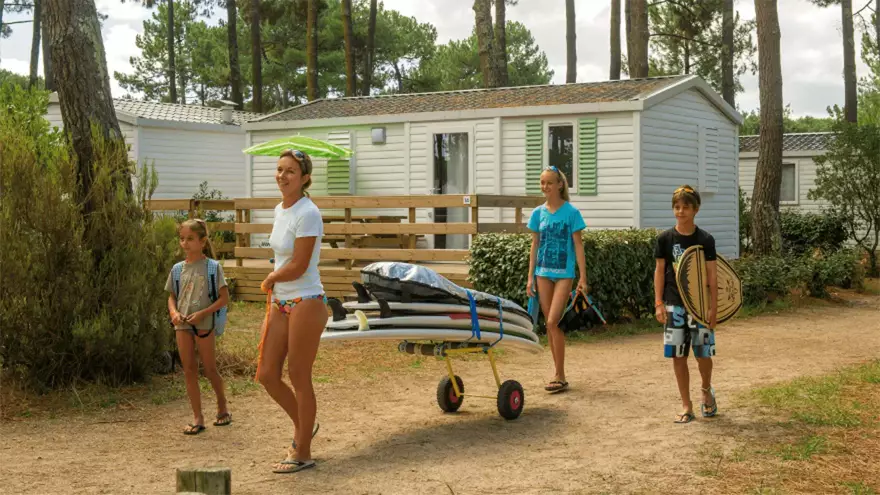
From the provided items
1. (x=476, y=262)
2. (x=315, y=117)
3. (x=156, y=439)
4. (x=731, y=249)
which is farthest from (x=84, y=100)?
(x=731, y=249)

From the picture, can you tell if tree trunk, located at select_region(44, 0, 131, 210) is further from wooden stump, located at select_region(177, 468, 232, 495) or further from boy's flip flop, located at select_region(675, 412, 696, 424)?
wooden stump, located at select_region(177, 468, 232, 495)

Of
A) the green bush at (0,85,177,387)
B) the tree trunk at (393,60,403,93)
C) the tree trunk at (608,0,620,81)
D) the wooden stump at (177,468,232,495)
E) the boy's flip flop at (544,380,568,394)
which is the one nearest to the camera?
the wooden stump at (177,468,232,495)

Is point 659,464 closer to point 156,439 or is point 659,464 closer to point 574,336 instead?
point 156,439

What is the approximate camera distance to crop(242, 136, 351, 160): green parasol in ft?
62.6

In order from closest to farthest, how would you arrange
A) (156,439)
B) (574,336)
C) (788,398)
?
1. (156,439)
2. (788,398)
3. (574,336)

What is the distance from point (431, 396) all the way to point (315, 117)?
13.4m

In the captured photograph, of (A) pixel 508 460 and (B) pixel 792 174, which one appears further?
(B) pixel 792 174

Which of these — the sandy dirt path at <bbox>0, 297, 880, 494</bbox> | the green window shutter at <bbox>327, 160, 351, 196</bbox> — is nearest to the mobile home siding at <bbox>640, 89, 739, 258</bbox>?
the green window shutter at <bbox>327, 160, 351, 196</bbox>

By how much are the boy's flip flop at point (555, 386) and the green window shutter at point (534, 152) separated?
1022cm

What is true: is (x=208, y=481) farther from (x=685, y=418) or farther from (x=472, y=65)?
(x=472, y=65)

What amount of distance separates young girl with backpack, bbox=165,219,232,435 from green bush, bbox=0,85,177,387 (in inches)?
58.7

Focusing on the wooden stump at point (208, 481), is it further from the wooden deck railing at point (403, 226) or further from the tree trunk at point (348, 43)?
the tree trunk at point (348, 43)

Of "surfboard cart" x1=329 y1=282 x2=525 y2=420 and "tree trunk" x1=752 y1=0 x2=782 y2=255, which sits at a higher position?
"tree trunk" x1=752 y1=0 x2=782 y2=255

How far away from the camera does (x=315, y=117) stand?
68.9ft
